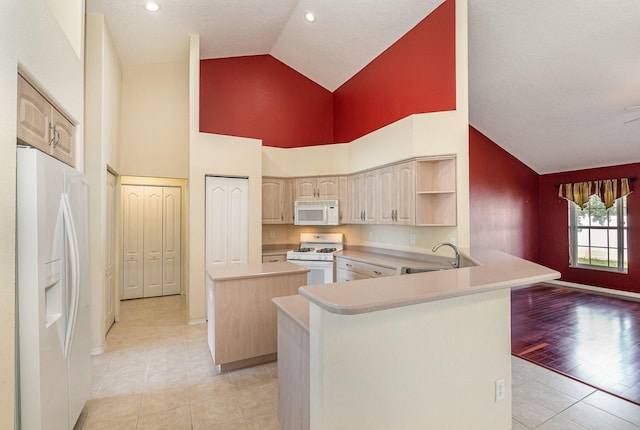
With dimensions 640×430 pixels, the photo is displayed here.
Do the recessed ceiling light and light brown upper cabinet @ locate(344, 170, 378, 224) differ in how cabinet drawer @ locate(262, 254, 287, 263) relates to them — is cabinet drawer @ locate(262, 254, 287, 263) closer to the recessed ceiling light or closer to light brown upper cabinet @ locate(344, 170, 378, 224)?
light brown upper cabinet @ locate(344, 170, 378, 224)

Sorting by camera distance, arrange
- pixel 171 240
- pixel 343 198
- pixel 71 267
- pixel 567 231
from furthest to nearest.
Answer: pixel 567 231, pixel 171 240, pixel 343 198, pixel 71 267

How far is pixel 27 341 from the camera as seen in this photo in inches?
56.6

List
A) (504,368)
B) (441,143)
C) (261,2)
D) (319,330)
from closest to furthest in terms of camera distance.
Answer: (319,330)
(504,368)
(441,143)
(261,2)

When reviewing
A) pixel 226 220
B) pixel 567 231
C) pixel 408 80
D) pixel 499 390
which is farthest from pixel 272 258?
pixel 567 231

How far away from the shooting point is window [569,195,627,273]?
577 cm

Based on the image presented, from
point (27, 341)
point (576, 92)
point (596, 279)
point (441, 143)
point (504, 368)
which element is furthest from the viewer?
point (596, 279)

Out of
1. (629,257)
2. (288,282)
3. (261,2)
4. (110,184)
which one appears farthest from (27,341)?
(629,257)

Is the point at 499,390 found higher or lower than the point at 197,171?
lower

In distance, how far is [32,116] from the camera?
1705mm

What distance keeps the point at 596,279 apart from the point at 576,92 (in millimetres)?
3996

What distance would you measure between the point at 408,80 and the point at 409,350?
3.78m

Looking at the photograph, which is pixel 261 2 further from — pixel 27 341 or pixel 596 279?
pixel 596 279

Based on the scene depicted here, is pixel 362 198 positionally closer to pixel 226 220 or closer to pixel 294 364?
pixel 226 220

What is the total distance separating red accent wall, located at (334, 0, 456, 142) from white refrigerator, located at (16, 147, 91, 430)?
375 centimetres
